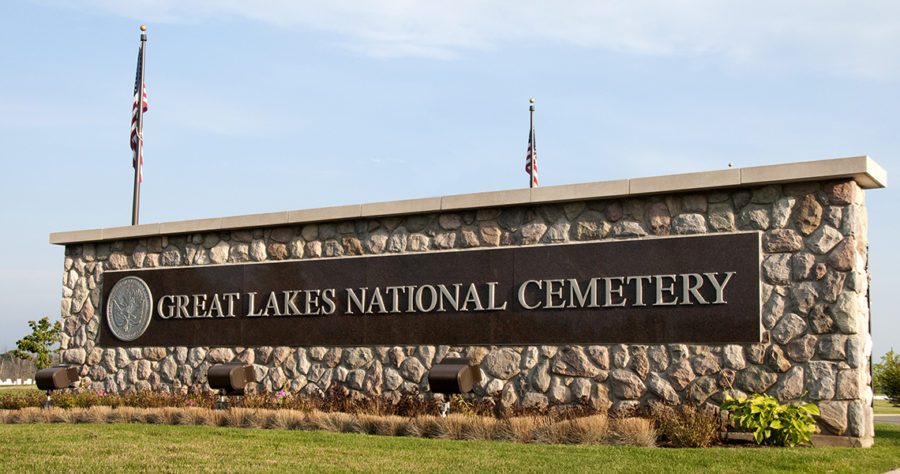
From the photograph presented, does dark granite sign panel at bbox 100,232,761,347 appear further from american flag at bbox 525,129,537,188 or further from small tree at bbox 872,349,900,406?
american flag at bbox 525,129,537,188

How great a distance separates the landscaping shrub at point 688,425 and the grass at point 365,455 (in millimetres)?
624

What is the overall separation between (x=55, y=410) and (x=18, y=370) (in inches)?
1132

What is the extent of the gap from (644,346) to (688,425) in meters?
1.55

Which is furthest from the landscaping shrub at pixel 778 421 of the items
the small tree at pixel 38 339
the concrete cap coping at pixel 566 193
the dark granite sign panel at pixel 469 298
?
the small tree at pixel 38 339

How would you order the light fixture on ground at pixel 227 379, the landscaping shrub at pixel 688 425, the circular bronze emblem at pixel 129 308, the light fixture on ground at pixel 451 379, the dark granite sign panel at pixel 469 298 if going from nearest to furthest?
the landscaping shrub at pixel 688 425, the dark granite sign panel at pixel 469 298, the light fixture on ground at pixel 451 379, the light fixture on ground at pixel 227 379, the circular bronze emblem at pixel 129 308

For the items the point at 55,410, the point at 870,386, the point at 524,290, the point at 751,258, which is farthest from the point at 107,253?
the point at 870,386

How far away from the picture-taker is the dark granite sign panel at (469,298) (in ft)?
38.4

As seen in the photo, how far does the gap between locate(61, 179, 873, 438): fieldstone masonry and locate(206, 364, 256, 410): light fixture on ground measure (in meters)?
0.38

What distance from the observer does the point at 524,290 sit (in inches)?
508

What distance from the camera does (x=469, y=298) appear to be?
43.6ft

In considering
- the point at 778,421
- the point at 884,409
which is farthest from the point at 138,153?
the point at 884,409

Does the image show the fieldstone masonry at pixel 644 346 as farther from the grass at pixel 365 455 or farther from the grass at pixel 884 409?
the grass at pixel 884 409

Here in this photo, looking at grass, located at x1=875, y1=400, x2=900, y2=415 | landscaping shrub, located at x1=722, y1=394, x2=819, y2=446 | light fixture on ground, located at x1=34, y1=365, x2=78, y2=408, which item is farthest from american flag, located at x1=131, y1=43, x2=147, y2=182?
grass, located at x1=875, y1=400, x2=900, y2=415

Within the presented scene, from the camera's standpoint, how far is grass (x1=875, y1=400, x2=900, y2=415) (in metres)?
22.8
